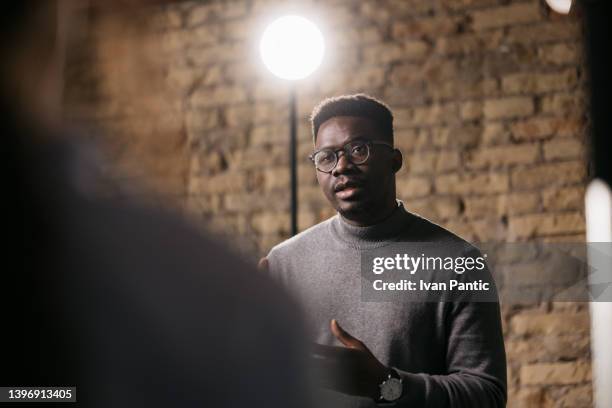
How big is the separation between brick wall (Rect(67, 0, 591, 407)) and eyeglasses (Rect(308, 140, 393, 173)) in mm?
515

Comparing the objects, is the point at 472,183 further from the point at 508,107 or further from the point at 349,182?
the point at 349,182

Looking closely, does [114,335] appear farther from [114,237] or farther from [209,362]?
[114,237]

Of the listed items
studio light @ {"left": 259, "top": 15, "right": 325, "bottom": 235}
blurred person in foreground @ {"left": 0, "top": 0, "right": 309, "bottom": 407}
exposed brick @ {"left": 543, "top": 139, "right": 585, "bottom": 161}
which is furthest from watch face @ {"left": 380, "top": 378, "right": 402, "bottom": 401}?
exposed brick @ {"left": 543, "top": 139, "right": 585, "bottom": 161}

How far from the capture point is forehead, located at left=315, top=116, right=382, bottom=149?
1.35 m

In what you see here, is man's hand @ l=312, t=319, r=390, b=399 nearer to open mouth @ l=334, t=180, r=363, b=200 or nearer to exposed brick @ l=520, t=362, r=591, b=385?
open mouth @ l=334, t=180, r=363, b=200

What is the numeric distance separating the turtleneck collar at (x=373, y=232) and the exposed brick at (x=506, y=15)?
38.0 inches

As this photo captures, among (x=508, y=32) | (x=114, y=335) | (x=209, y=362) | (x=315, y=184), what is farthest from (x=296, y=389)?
(x=508, y=32)

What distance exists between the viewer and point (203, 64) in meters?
2.32

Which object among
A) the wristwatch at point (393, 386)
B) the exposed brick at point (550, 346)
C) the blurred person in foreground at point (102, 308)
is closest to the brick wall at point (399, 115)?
the exposed brick at point (550, 346)

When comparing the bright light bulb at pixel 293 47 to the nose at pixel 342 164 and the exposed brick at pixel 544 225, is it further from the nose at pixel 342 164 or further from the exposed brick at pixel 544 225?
the exposed brick at pixel 544 225

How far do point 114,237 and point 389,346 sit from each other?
41.7 inches

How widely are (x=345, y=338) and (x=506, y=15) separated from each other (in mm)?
1276

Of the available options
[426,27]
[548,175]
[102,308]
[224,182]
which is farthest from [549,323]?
[102,308]

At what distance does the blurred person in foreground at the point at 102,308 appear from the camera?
1.47m
